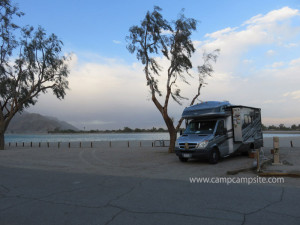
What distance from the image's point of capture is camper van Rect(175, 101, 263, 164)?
41.6 feet

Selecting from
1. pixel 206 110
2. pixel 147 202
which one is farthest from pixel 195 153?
pixel 147 202

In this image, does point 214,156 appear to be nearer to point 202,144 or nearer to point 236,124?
point 202,144

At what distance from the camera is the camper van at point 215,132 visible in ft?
41.6

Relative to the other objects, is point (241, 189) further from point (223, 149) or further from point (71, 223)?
point (223, 149)

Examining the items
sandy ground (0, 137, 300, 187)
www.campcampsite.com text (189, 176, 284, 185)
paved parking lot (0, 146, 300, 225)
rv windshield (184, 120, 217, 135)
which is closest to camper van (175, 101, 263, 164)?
rv windshield (184, 120, 217, 135)

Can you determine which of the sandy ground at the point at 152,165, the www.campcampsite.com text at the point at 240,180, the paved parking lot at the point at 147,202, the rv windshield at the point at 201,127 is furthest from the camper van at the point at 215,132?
the paved parking lot at the point at 147,202

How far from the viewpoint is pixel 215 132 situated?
43.1 feet

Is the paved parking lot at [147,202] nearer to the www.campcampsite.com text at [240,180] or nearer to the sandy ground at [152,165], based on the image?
the www.campcampsite.com text at [240,180]

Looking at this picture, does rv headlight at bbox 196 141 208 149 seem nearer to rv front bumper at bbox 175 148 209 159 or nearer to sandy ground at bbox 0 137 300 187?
rv front bumper at bbox 175 148 209 159

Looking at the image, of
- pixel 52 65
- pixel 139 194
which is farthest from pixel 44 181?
pixel 52 65

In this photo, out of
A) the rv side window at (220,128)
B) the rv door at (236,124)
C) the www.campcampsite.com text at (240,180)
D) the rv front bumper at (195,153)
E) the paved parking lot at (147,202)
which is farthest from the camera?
the rv door at (236,124)

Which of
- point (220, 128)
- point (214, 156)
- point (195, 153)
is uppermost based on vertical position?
point (220, 128)

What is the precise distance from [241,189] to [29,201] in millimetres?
5707

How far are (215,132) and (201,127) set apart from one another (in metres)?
1.03
